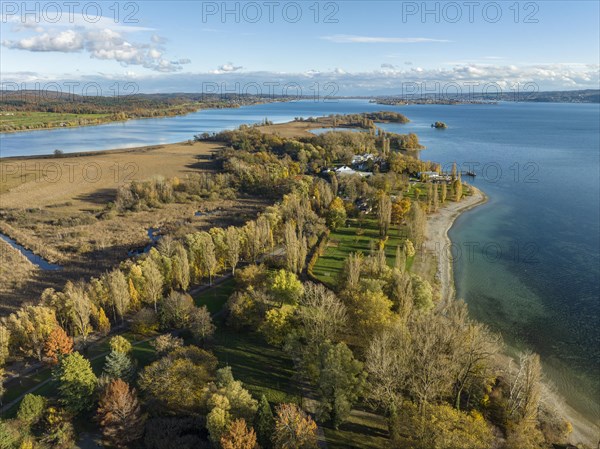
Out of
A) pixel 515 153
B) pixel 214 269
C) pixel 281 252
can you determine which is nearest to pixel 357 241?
pixel 281 252

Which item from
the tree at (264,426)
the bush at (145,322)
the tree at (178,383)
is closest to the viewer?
the tree at (264,426)

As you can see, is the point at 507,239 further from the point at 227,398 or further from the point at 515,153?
the point at 515,153

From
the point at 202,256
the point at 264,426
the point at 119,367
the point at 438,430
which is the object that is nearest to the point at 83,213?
the point at 202,256

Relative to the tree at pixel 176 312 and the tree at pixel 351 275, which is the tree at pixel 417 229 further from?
the tree at pixel 176 312

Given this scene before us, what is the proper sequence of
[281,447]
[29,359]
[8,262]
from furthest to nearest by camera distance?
1. [8,262]
2. [29,359]
3. [281,447]

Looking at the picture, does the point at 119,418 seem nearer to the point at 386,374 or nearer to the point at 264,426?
the point at 264,426

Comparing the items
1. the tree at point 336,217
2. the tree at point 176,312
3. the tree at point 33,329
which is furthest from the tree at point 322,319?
the tree at point 336,217

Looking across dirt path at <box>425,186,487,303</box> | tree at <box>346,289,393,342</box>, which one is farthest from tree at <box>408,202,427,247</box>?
tree at <box>346,289,393,342</box>

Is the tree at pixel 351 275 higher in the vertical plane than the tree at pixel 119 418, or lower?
higher
